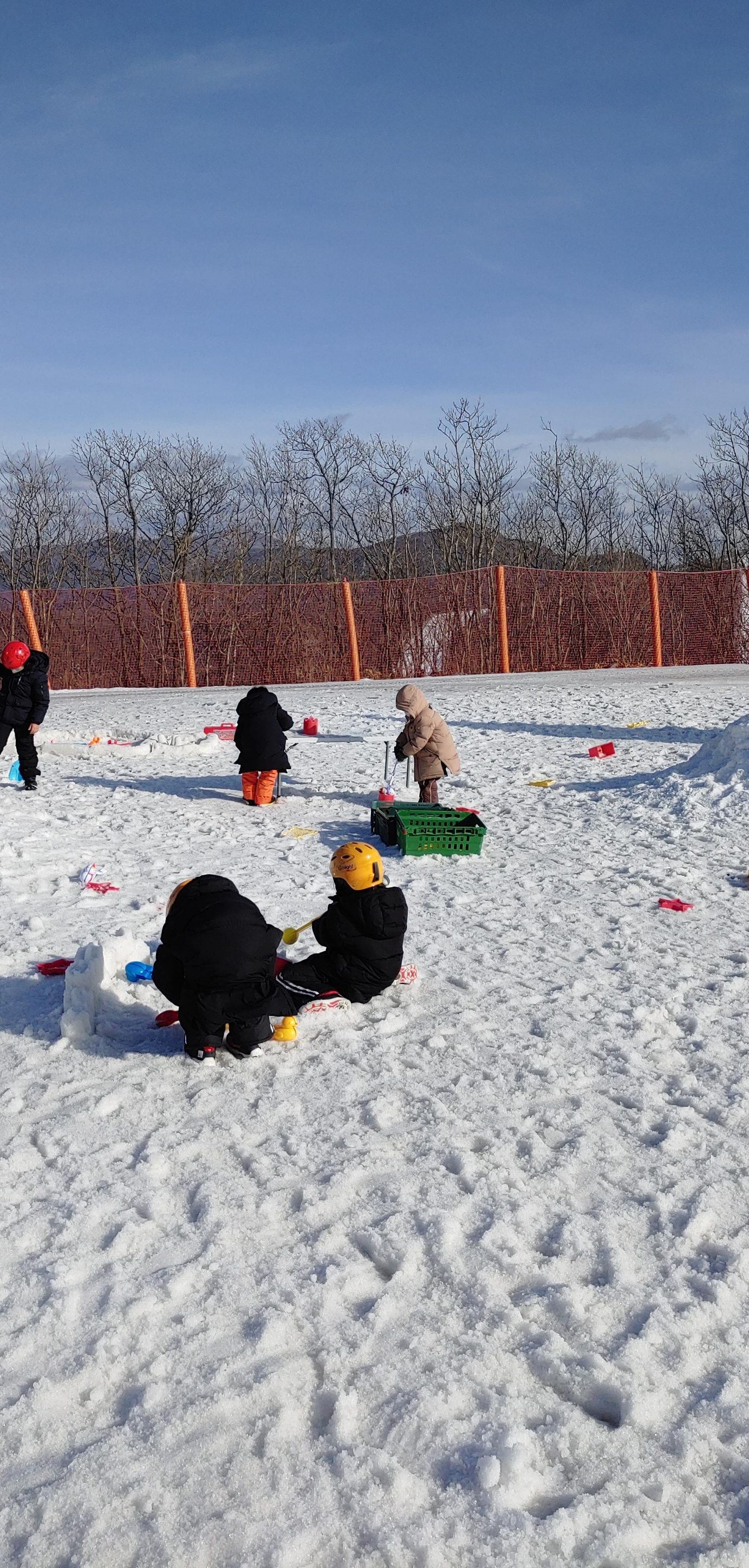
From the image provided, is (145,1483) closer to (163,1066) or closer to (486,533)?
(163,1066)

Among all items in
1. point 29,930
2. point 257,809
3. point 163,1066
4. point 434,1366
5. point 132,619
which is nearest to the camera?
point 434,1366

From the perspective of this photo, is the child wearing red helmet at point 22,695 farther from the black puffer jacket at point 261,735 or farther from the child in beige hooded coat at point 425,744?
the child in beige hooded coat at point 425,744

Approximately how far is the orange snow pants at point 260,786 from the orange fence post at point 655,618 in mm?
12278

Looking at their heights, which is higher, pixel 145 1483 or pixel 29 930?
pixel 29 930

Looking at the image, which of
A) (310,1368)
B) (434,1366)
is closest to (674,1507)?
(434,1366)

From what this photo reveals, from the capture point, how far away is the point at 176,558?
36.2 meters

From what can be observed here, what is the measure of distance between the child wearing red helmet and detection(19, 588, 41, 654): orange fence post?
9.88 metres

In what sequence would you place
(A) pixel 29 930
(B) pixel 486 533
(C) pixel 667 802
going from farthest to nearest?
(B) pixel 486 533 < (C) pixel 667 802 < (A) pixel 29 930

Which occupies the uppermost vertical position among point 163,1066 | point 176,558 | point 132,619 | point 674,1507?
point 176,558

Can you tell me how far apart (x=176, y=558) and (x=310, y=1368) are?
1397 inches

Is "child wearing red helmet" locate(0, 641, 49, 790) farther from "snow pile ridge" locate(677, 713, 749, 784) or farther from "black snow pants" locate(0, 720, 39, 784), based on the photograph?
"snow pile ridge" locate(677, 713, 749, 784)

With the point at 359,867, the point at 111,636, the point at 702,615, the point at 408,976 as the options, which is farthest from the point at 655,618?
the point at 359,867

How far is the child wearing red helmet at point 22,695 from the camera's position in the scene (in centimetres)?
956

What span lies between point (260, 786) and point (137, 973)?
445 cm
